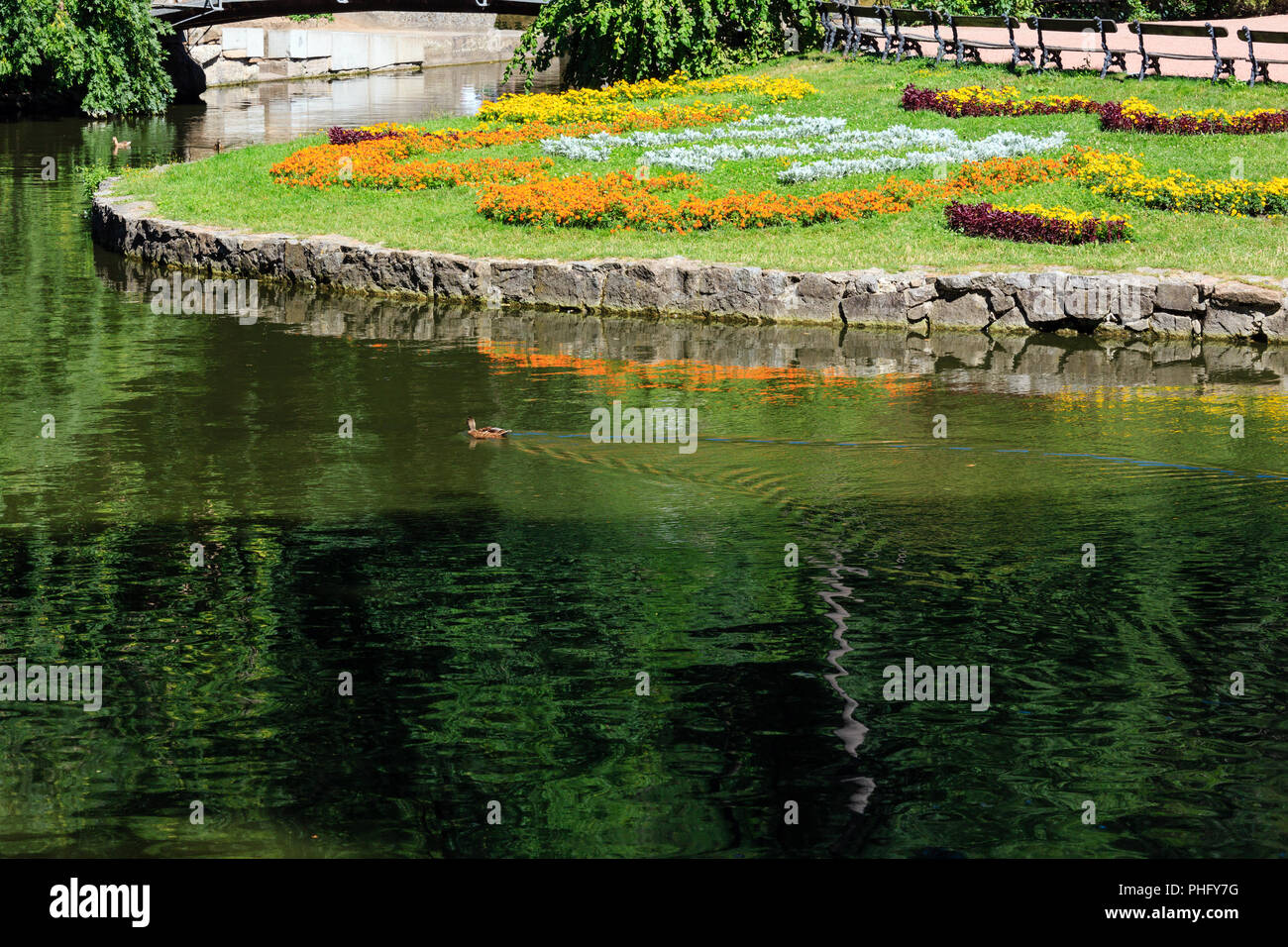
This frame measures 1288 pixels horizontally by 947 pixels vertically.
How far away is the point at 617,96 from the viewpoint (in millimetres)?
34906

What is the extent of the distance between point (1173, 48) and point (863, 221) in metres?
19.2

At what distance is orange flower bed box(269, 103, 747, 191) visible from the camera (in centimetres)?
2583

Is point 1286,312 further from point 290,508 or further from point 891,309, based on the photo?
point 290,508

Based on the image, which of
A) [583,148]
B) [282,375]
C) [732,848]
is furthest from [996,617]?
[583,148]

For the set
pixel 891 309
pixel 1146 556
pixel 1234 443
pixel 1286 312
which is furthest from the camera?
pixel 891 309

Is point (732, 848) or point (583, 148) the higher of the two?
point (583, 148)

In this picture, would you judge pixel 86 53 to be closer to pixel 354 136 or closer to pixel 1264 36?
pixel 354 136

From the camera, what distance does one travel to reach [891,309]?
62.8ft

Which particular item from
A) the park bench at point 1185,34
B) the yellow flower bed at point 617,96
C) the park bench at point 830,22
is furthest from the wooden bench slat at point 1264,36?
the park bench at point 830,22

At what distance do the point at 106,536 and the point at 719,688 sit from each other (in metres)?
5.14

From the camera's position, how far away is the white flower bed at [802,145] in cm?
2492

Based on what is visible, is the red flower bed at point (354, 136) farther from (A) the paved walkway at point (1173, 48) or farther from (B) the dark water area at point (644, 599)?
(A) the paved walkway at point (1173, 48)

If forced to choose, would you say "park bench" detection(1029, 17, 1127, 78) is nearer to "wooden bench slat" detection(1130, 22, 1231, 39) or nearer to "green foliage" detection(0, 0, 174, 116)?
"wooden bench slat" detection(1130, 22, 1231, 39)

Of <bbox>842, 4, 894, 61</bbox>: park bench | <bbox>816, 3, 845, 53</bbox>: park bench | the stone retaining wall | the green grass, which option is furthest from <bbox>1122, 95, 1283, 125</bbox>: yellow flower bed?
<bbox>816, 3, 845, 53</bbox>: park bench
